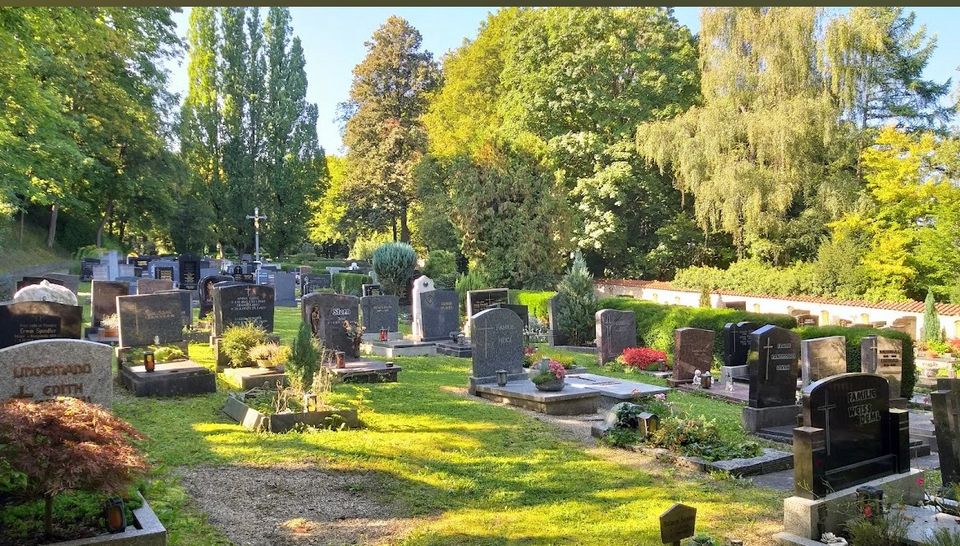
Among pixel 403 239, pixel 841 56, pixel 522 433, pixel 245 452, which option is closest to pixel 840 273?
pixel 841 56

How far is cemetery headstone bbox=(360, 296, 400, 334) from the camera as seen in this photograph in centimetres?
2139

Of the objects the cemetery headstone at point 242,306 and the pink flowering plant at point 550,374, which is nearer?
the pink flowering plant at point 550,374

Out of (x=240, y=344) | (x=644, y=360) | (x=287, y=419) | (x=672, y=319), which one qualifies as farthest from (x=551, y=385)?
(x=672, y=319)

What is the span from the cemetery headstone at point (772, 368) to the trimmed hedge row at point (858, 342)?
369 cm

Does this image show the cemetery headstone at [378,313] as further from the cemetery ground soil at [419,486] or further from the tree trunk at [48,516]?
the tree trunk at [48,516]

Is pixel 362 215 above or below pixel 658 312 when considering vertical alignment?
above

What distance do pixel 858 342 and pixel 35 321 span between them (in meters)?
15.7

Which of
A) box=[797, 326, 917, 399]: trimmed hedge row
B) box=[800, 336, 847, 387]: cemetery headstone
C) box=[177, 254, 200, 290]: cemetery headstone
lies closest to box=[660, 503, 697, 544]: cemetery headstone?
box=[800, 336, 847, 387]: cemetery headstone

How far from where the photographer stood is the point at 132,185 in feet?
136

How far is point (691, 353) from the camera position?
52.8 ft

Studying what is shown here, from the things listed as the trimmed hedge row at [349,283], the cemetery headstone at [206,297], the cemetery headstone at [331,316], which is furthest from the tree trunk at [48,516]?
the trimmed hedge row at [349,283]

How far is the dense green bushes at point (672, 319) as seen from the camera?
18.5m

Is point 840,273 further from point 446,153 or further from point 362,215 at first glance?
point 362,215

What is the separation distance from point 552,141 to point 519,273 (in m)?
10.2
